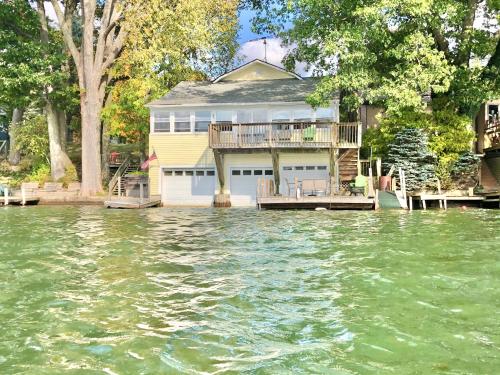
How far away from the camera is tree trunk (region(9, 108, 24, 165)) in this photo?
4157 cm

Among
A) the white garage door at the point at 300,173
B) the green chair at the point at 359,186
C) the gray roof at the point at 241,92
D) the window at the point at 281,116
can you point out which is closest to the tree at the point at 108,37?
the gray roof at the point at 241,92

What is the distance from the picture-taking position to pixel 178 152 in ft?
104

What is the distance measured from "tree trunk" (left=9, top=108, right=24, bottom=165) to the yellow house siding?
14170 millimetres

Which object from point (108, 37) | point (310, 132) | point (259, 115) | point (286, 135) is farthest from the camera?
point (108, 37)

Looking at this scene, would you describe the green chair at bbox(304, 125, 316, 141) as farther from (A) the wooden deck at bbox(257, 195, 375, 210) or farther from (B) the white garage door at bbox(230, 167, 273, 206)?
(B) the white garage door at bbox(230, 167, 273, 206)

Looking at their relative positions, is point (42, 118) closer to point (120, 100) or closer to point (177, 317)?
point (120, 100)

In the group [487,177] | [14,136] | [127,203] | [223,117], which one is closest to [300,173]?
[223,117]

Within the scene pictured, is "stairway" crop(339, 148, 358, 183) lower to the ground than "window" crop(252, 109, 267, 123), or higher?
lower

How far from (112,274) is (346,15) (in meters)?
20.0

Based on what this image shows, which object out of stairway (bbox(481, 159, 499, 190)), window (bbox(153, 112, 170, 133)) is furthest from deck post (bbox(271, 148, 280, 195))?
stairway (bbox(481, 159, 499, 190))

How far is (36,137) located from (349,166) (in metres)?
21.7

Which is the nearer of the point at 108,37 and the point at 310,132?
the point at 310,132

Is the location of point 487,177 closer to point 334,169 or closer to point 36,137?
point 334,169

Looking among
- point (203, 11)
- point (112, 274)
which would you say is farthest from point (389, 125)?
point (112, 274)
